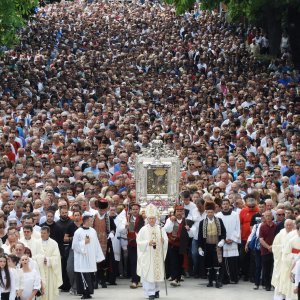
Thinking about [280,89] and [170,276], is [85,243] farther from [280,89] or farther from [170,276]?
[280,89]

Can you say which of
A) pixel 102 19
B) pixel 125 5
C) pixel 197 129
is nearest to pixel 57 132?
pixel 197 129

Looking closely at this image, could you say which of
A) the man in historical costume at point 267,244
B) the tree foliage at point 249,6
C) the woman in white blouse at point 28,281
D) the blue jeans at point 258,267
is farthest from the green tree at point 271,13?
the woman in white blouse at point 28,281

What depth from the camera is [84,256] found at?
24.9 metres

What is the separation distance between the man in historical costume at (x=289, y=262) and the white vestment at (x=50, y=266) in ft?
11.3

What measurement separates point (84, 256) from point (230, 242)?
9.02 ft

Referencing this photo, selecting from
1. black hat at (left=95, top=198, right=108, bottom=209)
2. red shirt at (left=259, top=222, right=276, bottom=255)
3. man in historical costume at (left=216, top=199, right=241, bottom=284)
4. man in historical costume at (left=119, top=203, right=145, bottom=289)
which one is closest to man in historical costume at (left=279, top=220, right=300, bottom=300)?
red shirt at (left=259, top=222, right=276, bottom=255)

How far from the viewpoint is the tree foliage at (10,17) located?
3569 cm

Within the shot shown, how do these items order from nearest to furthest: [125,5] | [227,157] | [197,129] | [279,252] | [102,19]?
1. [279,252]
2. [227,157]
3. [197,129]
4. [102,19]
5. [125,5]

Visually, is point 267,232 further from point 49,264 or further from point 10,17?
point 10,17

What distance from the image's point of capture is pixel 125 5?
6856 centimetres

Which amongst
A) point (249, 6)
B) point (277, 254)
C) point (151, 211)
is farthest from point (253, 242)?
point (249, 6)

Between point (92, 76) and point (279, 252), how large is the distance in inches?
774

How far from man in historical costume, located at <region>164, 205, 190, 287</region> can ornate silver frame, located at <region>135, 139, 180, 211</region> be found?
0.70m

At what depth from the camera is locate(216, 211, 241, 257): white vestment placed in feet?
85.8
